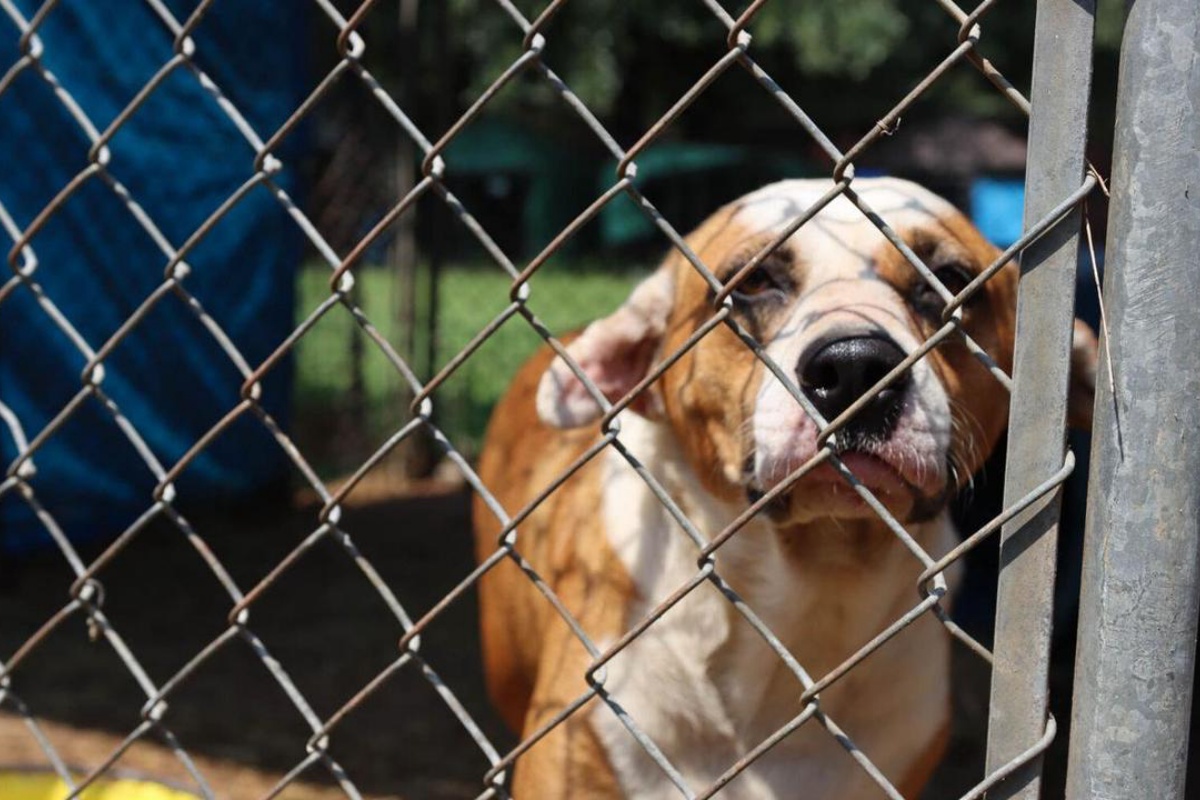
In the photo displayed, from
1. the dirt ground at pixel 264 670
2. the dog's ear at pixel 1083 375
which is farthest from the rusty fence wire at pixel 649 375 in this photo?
the dirt ground at pixel 264 670

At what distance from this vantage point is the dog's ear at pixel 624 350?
2.20 metres

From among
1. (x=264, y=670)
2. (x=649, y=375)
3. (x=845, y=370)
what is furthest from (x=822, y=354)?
(x=264, y=670)

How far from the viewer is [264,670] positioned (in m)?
4.16

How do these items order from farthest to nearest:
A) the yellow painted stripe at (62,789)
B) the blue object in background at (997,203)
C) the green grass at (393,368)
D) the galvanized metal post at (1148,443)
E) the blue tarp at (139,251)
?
1. the blue object in background at (997,203)
2. the green grass at (393,368)
3. the blue tarp at (139,251)
4. the yellow painted stripe at (62,789)
5. the galvanized metal post at (1148,443)

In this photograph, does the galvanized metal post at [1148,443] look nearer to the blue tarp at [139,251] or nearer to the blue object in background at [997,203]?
the blue tarp at [139,251]

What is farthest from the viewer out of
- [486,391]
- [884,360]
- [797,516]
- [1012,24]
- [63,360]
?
[1012,24]

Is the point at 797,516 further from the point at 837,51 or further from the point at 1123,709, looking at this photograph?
the point at 837,51

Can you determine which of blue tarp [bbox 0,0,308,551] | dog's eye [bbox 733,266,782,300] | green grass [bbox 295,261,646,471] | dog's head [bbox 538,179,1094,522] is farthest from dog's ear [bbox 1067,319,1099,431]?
green grass [bbox 295,261,646,471]

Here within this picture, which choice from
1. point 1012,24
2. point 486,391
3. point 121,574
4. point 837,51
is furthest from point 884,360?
point 1012,24

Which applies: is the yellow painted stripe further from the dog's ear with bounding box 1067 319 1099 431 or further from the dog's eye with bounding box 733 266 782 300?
the dog's ear with bounding box 1067 319 1099 431

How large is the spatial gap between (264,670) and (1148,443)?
3.60m

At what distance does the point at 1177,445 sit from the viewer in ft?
3.25

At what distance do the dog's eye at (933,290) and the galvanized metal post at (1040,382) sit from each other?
88cm

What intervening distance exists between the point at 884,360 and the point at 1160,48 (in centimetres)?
69
